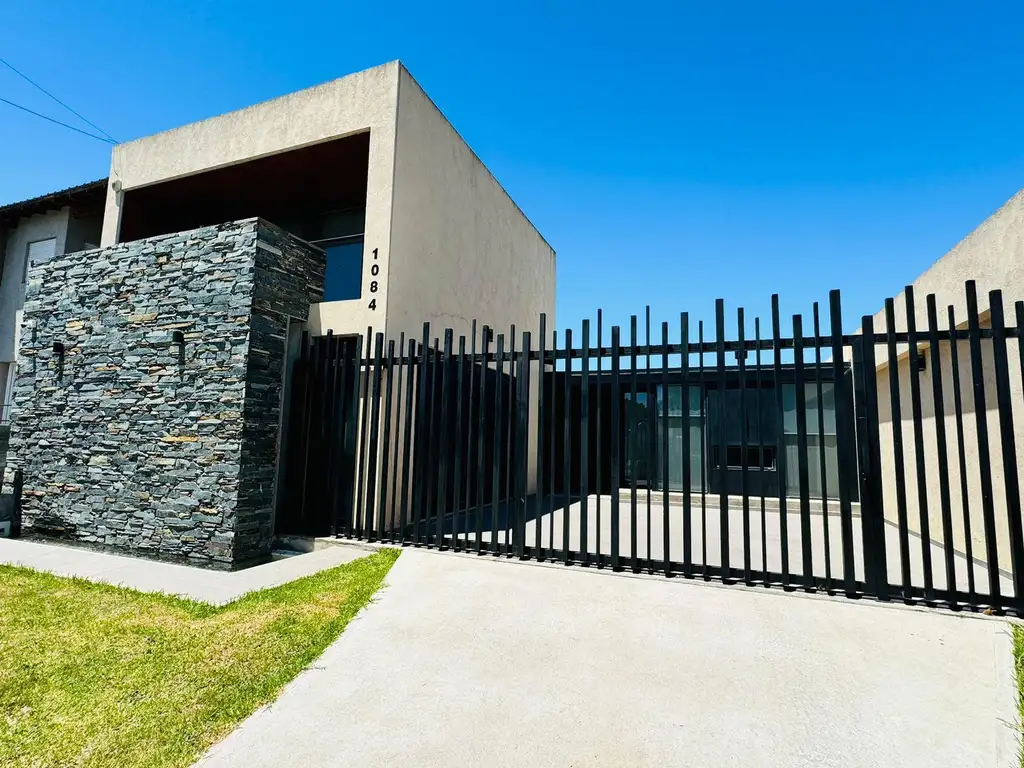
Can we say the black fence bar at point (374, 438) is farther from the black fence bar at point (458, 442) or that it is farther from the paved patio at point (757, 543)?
the paved patio at point (757, 543)

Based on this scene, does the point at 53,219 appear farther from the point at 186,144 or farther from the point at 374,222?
the point at 374,222

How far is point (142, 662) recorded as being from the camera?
123 inches

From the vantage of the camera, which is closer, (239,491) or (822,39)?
(239,491)

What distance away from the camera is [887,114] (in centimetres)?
756

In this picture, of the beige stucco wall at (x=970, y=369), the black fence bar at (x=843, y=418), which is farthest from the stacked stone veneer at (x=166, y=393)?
the beige stucco wall at (x=970, y=369)

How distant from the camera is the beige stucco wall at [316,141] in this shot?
6.87 m

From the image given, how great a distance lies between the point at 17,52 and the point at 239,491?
398 inches

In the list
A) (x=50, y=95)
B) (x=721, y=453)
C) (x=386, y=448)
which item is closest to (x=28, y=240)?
(x=50, y=95)

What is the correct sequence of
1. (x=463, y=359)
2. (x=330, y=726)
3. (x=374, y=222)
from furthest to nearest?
(x=374, y=222)
(x=463, y=359)
(x=330, y=726)

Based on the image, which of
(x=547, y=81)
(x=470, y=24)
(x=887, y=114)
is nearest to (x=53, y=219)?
(x=470, y=24)

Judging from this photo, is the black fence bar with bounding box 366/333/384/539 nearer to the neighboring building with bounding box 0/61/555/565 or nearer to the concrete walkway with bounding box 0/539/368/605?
the concrete walkway with bounding box 0/539/368/605

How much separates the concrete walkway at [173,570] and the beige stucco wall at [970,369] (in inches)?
239

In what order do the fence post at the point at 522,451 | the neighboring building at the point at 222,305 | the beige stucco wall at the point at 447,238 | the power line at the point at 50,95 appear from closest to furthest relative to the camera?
the fence post at the point at 522,451 → the neighboring building at the point at 222,305 → the beige stucco wall at the point at 447,238 → the power line at the point at 50,95

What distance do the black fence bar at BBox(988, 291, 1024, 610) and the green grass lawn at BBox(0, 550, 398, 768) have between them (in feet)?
16.6
